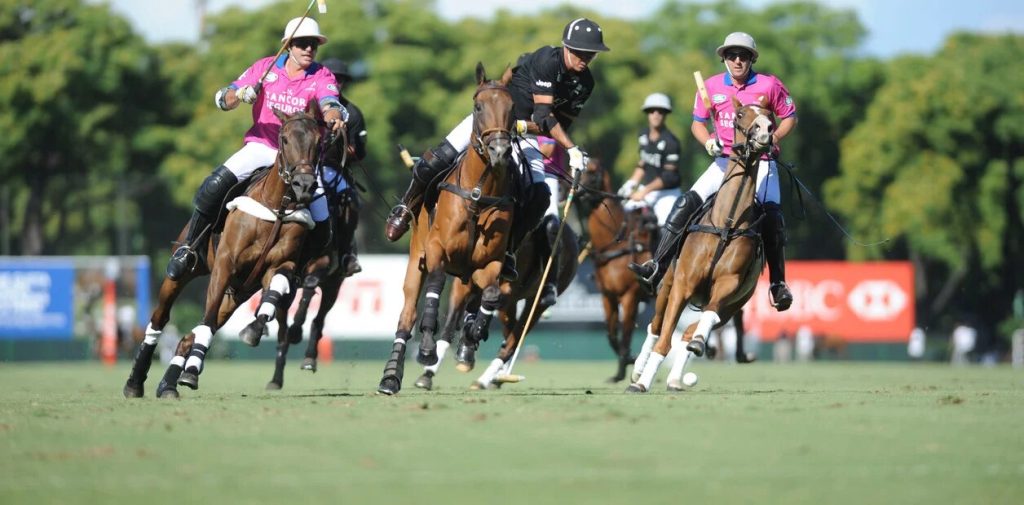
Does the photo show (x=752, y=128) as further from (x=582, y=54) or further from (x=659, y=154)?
(x=659, y=154)

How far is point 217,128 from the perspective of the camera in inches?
2185

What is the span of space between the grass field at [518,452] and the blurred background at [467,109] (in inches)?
1432

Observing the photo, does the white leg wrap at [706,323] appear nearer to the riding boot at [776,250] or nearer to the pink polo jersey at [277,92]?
the riding boot at [776,250]

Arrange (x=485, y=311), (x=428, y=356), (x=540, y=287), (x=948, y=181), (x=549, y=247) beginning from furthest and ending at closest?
(x=948, y=181) → (x=549, y=247) → (x=540, y=287) → (x=485, y=311) → (x=428, y=356)

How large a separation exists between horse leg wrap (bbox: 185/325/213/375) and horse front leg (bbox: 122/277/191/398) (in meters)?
0.79

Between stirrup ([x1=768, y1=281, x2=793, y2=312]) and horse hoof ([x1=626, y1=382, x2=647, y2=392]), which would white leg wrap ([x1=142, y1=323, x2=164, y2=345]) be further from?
stirrup ([x1=768, y1=281, x2=793, y2=312])

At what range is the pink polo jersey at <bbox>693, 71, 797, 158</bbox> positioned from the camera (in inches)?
617

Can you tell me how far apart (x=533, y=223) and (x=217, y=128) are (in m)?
41.2

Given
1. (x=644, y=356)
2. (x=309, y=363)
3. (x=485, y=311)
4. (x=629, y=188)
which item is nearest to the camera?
(x=485, y=311)

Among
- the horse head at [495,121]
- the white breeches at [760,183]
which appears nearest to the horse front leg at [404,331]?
the horse head at [495,121]

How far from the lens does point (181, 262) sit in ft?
48.6

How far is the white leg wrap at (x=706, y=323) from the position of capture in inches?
571

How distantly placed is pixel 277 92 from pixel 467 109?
1629 inches

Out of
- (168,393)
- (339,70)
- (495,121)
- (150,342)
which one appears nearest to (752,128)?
(495,121)
